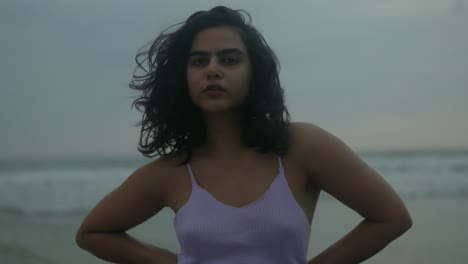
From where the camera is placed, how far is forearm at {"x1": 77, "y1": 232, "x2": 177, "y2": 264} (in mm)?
1981

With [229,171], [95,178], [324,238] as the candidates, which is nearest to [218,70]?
[229,171]

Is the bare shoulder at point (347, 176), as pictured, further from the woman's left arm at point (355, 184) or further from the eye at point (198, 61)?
the eye at point (198, 61)

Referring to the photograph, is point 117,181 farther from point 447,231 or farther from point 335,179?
point 335,179

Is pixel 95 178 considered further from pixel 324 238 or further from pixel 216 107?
pixel 216 107

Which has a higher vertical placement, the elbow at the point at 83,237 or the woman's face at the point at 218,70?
the woman's face at the point at 218,70

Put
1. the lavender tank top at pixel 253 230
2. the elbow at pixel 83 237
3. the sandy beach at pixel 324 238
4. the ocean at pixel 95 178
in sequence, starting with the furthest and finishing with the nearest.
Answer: the ocean at pixel 95 178 < the sandy beach at pixel 324 238 < the elbow at pixel 83 237 < the lavender tank top at pixel 253 230

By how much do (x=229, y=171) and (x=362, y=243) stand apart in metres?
0.43

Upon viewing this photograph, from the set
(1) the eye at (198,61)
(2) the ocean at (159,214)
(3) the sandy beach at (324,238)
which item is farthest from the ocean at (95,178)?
(1) the eye at (198,61)

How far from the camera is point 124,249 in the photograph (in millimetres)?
1988

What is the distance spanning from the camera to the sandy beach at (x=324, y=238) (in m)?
5.39

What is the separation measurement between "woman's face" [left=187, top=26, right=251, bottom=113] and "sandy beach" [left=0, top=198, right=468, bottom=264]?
11.3 ft

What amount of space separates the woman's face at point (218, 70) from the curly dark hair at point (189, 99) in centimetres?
3

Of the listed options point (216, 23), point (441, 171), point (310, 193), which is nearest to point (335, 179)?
point (310, 193)

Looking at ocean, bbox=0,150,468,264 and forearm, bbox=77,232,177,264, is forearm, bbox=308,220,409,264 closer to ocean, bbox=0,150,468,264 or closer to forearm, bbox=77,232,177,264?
forearm, bbox=77,232,177,264
